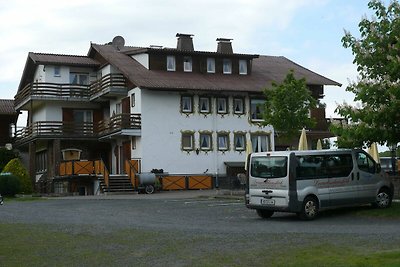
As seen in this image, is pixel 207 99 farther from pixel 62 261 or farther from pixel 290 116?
pixel 62 261

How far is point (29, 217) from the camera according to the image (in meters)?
22.1

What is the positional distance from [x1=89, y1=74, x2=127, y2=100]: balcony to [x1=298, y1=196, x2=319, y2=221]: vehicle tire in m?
28.6

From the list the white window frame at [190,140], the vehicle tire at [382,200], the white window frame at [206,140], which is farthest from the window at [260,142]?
the vehicle tire at [382,200]

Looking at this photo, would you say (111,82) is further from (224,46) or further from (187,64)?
(224,46)

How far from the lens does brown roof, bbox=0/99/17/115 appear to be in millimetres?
58906

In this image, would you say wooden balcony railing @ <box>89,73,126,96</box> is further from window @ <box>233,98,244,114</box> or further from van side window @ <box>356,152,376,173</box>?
van side window @ <box>356,152,376,173</box>

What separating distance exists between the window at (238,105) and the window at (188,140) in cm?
370

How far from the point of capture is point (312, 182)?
19984mm

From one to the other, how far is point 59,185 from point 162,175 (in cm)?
709

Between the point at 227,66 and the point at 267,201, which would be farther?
the point at 227,66

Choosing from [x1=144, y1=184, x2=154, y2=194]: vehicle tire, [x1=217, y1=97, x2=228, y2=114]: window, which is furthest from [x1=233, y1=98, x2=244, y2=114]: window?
[x1=144, y1=184, x2=154, y2=194]: vehicle tire

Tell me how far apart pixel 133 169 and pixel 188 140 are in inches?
224

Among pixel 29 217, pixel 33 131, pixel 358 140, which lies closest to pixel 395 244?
pixel 358 140

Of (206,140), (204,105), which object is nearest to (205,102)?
(204,105)
